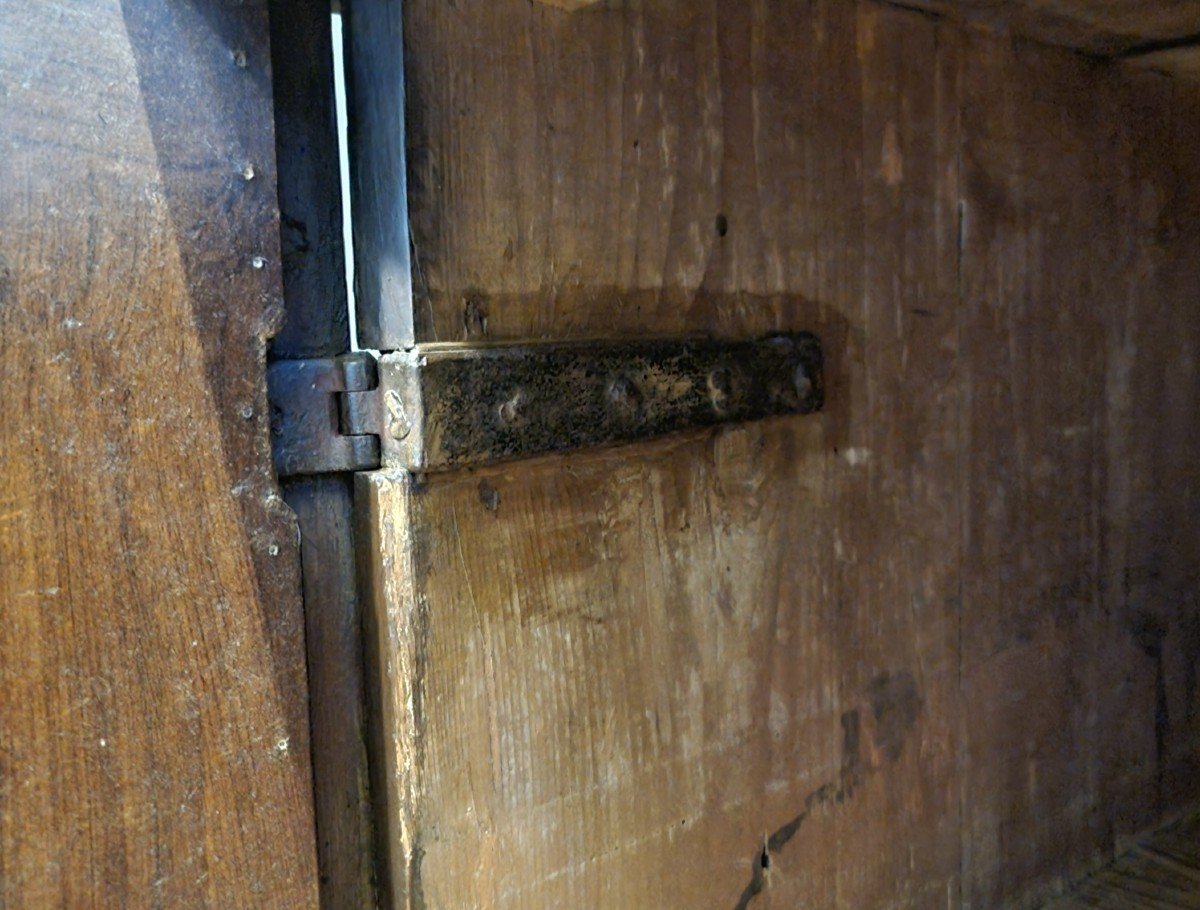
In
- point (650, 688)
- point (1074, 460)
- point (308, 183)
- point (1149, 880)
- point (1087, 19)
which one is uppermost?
point (1087, 19)

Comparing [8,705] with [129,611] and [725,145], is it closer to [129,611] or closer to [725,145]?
[129,611]

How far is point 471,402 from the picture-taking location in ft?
2.00

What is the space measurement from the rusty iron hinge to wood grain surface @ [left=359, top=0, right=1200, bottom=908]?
0.02m

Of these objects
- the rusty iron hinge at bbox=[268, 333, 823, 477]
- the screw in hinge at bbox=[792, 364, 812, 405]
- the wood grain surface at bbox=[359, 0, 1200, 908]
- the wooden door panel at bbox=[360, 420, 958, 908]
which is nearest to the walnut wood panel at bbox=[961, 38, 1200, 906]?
the wood grain surface at bbox=[359, 0, 1200, 908]

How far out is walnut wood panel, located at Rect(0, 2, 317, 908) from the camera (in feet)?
1.67

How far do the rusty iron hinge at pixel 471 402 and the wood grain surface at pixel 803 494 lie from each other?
24 mm

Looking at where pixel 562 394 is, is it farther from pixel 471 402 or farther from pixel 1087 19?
pixel 1087 19

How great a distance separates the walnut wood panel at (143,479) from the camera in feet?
1.67

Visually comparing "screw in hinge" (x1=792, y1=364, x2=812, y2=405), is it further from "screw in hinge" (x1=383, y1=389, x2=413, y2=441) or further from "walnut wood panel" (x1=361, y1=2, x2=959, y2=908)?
"screw in hinge" (x1=383, y1=389, x2=413, y2=441)

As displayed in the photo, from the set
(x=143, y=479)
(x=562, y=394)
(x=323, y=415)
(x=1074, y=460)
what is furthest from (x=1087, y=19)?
(x=143, y=479)

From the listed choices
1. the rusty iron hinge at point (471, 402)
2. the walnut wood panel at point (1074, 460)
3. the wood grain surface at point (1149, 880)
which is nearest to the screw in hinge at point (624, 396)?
the rusty iron hinge at point (471, 402)

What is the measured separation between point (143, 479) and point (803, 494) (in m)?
0.48

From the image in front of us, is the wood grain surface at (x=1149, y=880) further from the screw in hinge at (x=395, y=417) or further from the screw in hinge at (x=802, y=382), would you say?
the screw in hinge at (x=395, y=417)

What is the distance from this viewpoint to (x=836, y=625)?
0.85 m
